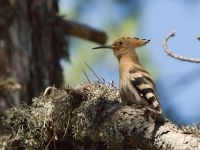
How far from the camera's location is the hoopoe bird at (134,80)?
13.7ft

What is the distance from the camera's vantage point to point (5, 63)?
637cm

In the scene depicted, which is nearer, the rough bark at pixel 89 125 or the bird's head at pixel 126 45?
the rough bark at pixel 89 125

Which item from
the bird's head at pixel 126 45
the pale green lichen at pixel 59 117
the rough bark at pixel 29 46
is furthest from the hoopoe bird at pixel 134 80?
the rough bark at pixel 29 46

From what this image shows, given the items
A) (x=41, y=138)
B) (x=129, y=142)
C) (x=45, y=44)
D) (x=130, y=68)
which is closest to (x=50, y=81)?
(x=45, y=44)

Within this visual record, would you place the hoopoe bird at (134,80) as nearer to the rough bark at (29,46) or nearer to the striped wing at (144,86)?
the striped wing at (144,86)

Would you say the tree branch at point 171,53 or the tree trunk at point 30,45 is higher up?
the tree trunk at point 30,45

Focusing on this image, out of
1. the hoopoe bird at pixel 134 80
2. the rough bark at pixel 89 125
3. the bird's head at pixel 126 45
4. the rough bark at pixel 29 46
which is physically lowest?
the rough bark at pixel 89 125

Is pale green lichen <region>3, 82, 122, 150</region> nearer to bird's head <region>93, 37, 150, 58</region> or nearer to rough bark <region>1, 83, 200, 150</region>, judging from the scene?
rough bark <region>1, 83, 200, 150</region>

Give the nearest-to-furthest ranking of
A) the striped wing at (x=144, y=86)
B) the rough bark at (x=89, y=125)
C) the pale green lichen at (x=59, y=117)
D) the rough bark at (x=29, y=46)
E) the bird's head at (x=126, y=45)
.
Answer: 1. the rough bark at (x=89, y=125)
2. the pale green lichen at (x=59, y=117)
3. the striped wing at (x=144, y=86)
4. the bird's head at (x=126, y=45)
5. the rough bark at (x=29, y=46)

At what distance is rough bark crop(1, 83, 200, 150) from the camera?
11.4 ft

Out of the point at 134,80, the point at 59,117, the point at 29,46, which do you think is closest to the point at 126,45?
the point at 134,80

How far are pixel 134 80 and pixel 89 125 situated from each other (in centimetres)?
82

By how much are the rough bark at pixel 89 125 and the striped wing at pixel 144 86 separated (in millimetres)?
181

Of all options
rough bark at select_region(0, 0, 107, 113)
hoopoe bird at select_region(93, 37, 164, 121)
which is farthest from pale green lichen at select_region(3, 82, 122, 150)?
rough bark at select_region(0, 0, 107, 113)
